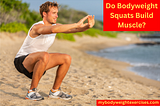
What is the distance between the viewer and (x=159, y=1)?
4633 mm

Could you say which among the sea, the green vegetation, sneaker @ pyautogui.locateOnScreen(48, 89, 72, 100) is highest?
the green vegetation

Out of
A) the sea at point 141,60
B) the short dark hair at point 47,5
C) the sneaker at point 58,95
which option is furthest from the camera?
the sea at point 141,60

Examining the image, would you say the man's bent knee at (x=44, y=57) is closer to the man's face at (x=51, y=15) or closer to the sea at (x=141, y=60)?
the man's face at (x=51, y=15)

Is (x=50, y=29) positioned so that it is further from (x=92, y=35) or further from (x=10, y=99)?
(x=92, y=35)

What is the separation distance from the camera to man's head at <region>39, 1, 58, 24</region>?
2705mm

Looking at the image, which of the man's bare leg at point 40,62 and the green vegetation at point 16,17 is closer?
the man's bare leg at point 40,62

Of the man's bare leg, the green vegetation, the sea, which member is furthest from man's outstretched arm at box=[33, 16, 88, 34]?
the green vegetation

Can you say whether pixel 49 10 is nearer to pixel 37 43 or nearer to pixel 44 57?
pixel 37 43

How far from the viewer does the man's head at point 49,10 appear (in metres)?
2.71

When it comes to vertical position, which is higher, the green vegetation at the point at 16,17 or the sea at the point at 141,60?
the green vegetation at the point at 16,17

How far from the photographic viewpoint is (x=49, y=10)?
8.89 ft

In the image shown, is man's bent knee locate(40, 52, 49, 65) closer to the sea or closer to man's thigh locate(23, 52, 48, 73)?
man's thigh locate(23, 52, 48, 73)

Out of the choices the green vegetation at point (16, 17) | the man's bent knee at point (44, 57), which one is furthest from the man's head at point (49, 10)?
the green vegetation at point (16, 17)

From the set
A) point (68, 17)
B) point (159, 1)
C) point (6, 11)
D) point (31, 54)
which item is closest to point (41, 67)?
point (31, 54)
